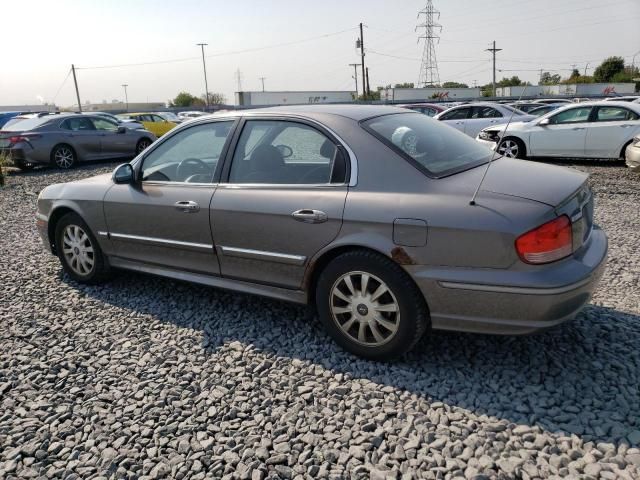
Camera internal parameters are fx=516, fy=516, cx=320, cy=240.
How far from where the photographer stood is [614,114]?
1086 centimetres

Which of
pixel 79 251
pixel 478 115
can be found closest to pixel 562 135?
pixel 478 115

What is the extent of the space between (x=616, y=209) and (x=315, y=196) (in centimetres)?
564

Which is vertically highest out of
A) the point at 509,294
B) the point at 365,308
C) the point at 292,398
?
the point at 509,294

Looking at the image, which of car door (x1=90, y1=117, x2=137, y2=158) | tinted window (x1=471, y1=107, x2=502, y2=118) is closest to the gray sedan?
car door (x1=90, y1=117, x2=137, y2=158)

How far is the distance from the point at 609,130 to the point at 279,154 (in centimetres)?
964

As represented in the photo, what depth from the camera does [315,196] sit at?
130 inches

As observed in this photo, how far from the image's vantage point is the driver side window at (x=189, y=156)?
12.9 ft

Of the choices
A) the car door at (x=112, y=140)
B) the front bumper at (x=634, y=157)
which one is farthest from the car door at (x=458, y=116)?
the car door at (x=112, y=140)

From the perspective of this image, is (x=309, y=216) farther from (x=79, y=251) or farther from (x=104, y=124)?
(x=104, y=124)

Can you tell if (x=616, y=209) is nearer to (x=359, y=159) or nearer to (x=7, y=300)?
(x=359, y=159)

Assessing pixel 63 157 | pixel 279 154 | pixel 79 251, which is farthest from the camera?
pixel 63 157

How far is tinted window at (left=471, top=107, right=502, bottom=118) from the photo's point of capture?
45.6ft

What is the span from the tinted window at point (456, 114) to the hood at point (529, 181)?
11.4 meters

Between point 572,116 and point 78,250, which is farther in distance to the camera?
point 572,116
